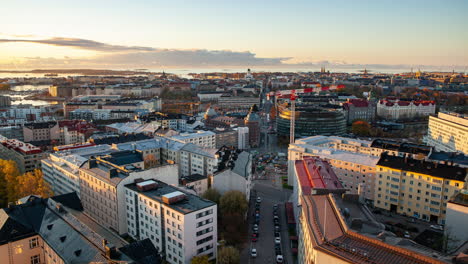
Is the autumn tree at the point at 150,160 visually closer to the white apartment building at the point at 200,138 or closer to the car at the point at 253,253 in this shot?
the white apartment building at the point at 200,138

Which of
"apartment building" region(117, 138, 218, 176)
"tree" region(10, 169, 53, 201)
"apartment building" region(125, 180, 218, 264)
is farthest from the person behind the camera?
"apartment building" region(117, 138, 218, 176)

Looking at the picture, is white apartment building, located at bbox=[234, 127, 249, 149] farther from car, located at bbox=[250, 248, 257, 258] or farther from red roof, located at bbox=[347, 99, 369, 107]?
red roof, located at bbox=[347, 99, 369, 107]

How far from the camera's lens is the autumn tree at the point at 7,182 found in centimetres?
2650

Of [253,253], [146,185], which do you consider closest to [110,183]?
[146,185]

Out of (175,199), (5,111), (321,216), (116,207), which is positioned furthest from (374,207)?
(5,111)

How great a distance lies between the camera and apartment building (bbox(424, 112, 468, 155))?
42.3 meters

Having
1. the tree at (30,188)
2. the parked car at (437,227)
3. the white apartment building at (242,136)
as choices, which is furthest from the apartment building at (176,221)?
the white apartment building at (242,136)

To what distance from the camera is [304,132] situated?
5225cm

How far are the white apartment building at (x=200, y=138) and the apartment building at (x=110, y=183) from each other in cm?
1268

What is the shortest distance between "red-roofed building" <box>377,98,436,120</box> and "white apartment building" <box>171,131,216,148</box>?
1814 inches

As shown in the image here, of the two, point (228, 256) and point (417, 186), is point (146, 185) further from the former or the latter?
point (417, 186)

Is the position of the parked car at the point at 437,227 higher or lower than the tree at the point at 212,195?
lower

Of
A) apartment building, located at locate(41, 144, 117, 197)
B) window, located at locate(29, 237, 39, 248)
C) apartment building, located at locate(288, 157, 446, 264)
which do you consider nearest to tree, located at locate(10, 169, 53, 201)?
apartment building, located at locate(41, 144, 117, 197)

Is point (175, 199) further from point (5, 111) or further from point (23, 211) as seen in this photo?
point (5, 111)
